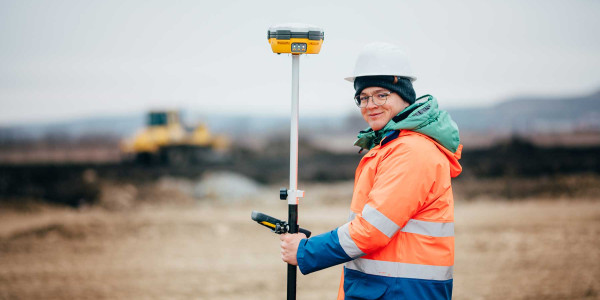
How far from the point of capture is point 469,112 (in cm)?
5978

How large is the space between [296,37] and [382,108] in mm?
531

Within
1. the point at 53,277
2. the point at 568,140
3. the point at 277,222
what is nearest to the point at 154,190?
the point at 53,277

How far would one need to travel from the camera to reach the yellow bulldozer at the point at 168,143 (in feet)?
57.8

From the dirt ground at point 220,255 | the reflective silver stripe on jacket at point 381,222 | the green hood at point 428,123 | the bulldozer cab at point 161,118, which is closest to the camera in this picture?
the reflective silver stripe on jacket at point 381,222

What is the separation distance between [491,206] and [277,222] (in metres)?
12.0

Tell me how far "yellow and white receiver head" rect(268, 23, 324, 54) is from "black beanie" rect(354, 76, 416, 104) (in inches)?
11.8

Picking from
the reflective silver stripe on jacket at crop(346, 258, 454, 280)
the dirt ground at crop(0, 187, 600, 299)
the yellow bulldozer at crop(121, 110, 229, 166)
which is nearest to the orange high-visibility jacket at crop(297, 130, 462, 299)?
the reflective silver stripe on jacket at crop(346, 258, 454, 280)

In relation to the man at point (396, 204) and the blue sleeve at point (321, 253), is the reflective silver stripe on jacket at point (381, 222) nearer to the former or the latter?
the man at point (396, 204)

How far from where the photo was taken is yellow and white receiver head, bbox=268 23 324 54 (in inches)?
86.4

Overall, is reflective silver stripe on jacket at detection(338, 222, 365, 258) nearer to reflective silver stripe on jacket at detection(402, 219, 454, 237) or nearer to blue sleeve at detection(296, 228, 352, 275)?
blue sleeve at detection(296, 228, 352, 275)

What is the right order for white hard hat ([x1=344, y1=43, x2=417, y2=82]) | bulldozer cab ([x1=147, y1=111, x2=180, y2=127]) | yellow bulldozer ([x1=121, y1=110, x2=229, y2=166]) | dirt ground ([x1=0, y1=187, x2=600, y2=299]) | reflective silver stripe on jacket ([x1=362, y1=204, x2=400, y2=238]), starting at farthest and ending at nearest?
bulldozer cab ([x1=147, y1=111, x2=180, y2=127]) → yellow bulldozer ([x1=121, y1=110, x2=229, y2=166]) → dirt ground ([x1=0, y1=187, x2=600, y2=299]) → white hard hat ([x1=344, y1=43, x2=417, y2=82]) → reflective silver stripe on jacket ([x1=362, y1=204, x2=400, y2=238])

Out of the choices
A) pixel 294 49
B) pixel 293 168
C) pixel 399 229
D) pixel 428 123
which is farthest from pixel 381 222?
pixel 294 49

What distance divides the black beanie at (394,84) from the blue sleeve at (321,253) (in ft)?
2.16

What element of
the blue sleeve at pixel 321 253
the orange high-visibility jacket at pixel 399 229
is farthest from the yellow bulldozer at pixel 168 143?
the orange high-visibility jacket at pixel 399 229
